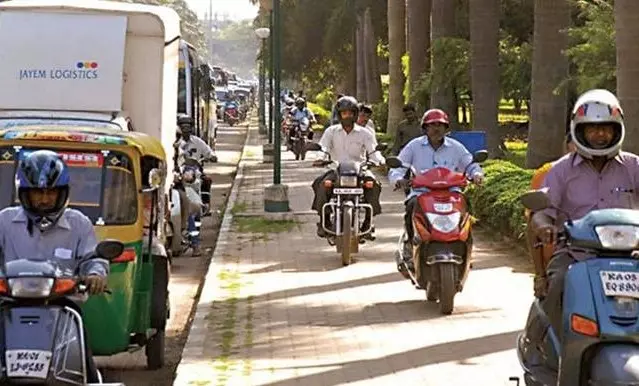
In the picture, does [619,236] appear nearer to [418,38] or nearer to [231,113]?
[418,38]

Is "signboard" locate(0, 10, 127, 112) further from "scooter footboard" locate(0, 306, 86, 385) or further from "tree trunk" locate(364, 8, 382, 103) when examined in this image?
"tree trunk" locate(364, 8, 382, 103)

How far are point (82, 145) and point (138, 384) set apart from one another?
1.74 metres

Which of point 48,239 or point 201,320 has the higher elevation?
point 48,239

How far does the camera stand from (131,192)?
10445mm

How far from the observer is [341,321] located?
12.6 metres

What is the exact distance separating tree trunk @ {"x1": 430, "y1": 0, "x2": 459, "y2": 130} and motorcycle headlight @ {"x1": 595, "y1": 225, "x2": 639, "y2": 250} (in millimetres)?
23058

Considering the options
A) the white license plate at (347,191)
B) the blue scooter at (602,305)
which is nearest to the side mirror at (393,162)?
the white license plate at (347,191)

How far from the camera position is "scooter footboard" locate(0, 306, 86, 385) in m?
6.93

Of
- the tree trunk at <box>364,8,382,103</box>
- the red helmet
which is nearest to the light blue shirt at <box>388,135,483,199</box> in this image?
the red helmet

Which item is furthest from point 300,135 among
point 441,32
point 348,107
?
point 348,107

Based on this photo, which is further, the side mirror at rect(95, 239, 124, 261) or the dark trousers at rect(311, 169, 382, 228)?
the dark trousers at rect(311, 169, 382, 228)

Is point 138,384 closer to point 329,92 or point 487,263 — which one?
point 487,263

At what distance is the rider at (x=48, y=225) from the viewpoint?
7375 mm

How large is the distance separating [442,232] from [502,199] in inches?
232
